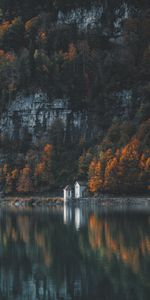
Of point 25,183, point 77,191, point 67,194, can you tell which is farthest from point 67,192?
point 25,183

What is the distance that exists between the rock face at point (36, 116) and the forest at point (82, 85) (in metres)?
1.63

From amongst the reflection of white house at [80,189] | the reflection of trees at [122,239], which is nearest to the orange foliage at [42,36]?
the reflection of white house at [80,189]

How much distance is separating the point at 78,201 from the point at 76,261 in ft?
206

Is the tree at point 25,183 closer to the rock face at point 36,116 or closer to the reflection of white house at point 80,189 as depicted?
the reflection of white house at point 80,189

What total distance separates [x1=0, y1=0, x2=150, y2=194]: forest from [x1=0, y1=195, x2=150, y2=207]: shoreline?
3.43m

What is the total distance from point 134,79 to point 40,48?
23.1m

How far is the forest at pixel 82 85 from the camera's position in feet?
338

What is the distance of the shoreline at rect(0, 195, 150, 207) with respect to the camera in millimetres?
91631

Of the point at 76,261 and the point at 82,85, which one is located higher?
the point at 82,85

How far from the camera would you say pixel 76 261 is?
36.8m

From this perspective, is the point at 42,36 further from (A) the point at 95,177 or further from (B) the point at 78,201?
(B) the point at 78,201

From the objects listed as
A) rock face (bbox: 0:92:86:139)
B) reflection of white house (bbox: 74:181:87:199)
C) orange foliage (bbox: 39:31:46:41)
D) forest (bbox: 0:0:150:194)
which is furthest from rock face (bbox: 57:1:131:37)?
reflection of white house (bbox: 74:181:87:199)

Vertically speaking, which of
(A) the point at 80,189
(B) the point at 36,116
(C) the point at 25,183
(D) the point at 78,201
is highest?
(B) the point at 36,116

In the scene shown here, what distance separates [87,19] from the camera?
144m
